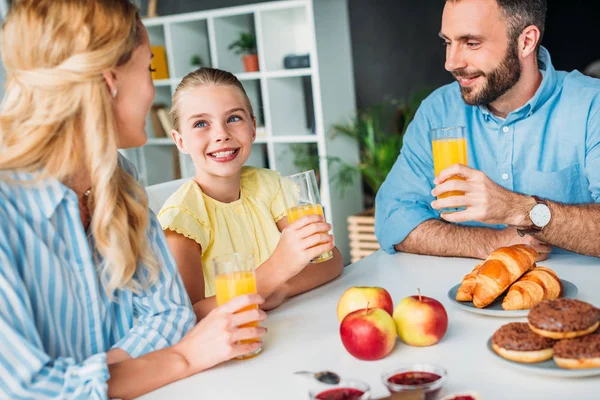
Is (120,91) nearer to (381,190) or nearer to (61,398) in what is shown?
(61,398)

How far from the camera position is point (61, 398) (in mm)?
1131

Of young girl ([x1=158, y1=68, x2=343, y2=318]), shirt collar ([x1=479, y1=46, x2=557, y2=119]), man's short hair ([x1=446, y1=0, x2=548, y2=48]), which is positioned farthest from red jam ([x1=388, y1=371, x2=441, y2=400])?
man's short hair ([x1=446, y1=0, x2=548, y2=48])

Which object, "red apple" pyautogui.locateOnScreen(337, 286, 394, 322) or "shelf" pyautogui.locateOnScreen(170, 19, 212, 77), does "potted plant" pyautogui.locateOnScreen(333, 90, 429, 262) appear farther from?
"red apple" pyautogui.locateOnScreen(337, 286, 394, 322)

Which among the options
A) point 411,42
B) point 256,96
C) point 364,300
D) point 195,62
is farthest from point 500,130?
point 411,42

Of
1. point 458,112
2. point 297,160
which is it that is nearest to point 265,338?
point 458,112

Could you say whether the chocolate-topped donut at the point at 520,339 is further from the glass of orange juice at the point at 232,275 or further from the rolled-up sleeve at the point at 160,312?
the rolled-up sleeve at the point at 160,312

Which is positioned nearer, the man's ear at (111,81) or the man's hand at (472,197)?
the man's ear at (111,81)

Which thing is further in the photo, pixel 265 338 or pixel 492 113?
pixel 492 113

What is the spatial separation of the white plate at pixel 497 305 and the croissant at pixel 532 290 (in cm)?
2

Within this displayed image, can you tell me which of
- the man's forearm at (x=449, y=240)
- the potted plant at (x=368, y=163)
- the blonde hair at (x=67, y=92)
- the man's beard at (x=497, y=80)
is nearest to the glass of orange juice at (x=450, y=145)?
the man's forearm at (x=449, y=240)

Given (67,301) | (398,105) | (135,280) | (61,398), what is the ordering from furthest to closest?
(398,105)
(135,280)
(67,301)
(61,398)

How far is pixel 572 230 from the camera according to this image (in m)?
1.93

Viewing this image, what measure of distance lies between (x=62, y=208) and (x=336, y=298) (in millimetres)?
741

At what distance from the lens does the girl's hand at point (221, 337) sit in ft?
4.33
